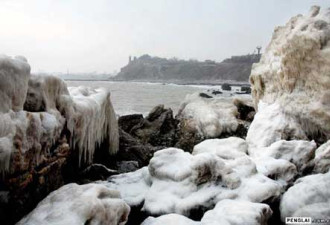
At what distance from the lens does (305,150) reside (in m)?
7.43

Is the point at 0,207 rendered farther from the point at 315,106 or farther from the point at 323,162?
the point at 315,106

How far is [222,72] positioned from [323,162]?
103 meters

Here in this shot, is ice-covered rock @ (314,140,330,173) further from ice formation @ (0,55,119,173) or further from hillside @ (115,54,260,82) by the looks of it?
hillside @ (115,54,260,82)

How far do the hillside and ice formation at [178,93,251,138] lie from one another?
8115 cm

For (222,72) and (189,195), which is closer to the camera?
(189,195)

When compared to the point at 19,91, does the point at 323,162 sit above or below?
below

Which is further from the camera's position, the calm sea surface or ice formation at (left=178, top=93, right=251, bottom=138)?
the calm sea surface

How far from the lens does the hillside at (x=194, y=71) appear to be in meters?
104

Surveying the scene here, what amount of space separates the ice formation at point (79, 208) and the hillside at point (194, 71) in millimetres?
93417

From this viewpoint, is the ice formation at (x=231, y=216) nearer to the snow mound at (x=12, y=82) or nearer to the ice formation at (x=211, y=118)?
the snow mound at (x=12, y=82)

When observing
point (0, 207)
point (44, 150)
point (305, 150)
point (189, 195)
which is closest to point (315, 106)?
point (305, 150)

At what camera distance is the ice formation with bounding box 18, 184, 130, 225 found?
4004 mm

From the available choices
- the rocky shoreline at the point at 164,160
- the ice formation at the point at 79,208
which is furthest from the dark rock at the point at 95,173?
the ice formation at the point at 79,208

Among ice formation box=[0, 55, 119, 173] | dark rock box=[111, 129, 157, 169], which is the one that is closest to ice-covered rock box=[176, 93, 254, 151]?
dark rock box=[111, 129, 157, 169]
